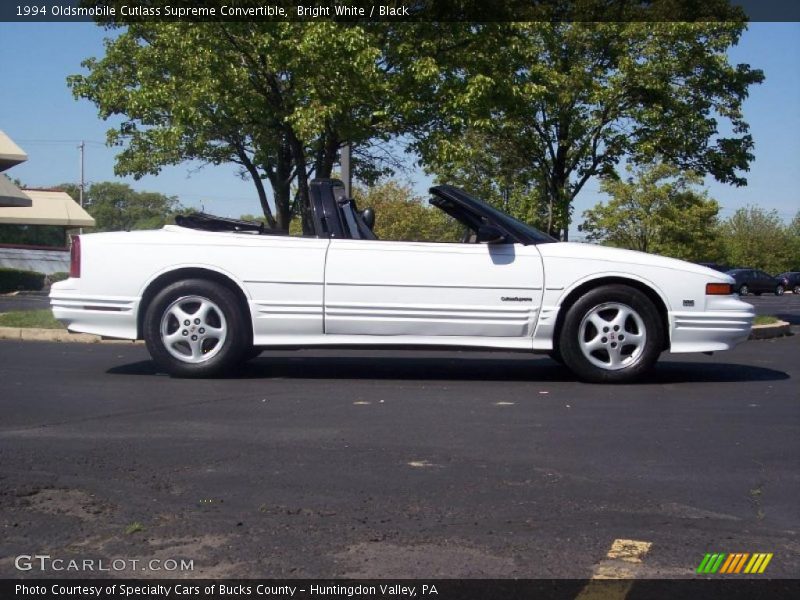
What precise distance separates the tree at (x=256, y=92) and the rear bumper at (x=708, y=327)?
7396 mm

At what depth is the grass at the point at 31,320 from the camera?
10.9m

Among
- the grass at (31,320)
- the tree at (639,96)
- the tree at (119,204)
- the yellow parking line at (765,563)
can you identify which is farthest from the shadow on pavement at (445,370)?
the tree at (119,204)

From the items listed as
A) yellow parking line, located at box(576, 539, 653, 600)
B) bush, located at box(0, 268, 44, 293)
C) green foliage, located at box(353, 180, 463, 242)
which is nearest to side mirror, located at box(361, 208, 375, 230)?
yellow parking line, located at box(576, 539, 653, 600)

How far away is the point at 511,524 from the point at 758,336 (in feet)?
31.1

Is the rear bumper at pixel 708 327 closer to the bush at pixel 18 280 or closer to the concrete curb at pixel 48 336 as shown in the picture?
the concrete curb at pixel 48 336

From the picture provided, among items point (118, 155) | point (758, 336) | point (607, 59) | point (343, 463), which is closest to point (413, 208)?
point (607, 59)

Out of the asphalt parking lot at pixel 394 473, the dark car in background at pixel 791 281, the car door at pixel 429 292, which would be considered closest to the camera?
the asphalt parking lot at pixel 394 473

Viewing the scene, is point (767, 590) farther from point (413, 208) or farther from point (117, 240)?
point (413, 208)

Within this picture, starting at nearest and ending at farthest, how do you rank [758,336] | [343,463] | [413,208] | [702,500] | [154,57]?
[702,500] < [343,463] < [758,336] < [154,57] < [413,208]

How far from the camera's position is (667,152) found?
73.1ft

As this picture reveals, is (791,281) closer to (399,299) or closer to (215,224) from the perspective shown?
(399,299)

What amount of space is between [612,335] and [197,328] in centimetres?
315

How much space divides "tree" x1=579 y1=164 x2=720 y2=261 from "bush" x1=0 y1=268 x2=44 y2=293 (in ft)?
82.7

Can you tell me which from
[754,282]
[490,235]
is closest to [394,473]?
[490,235]
